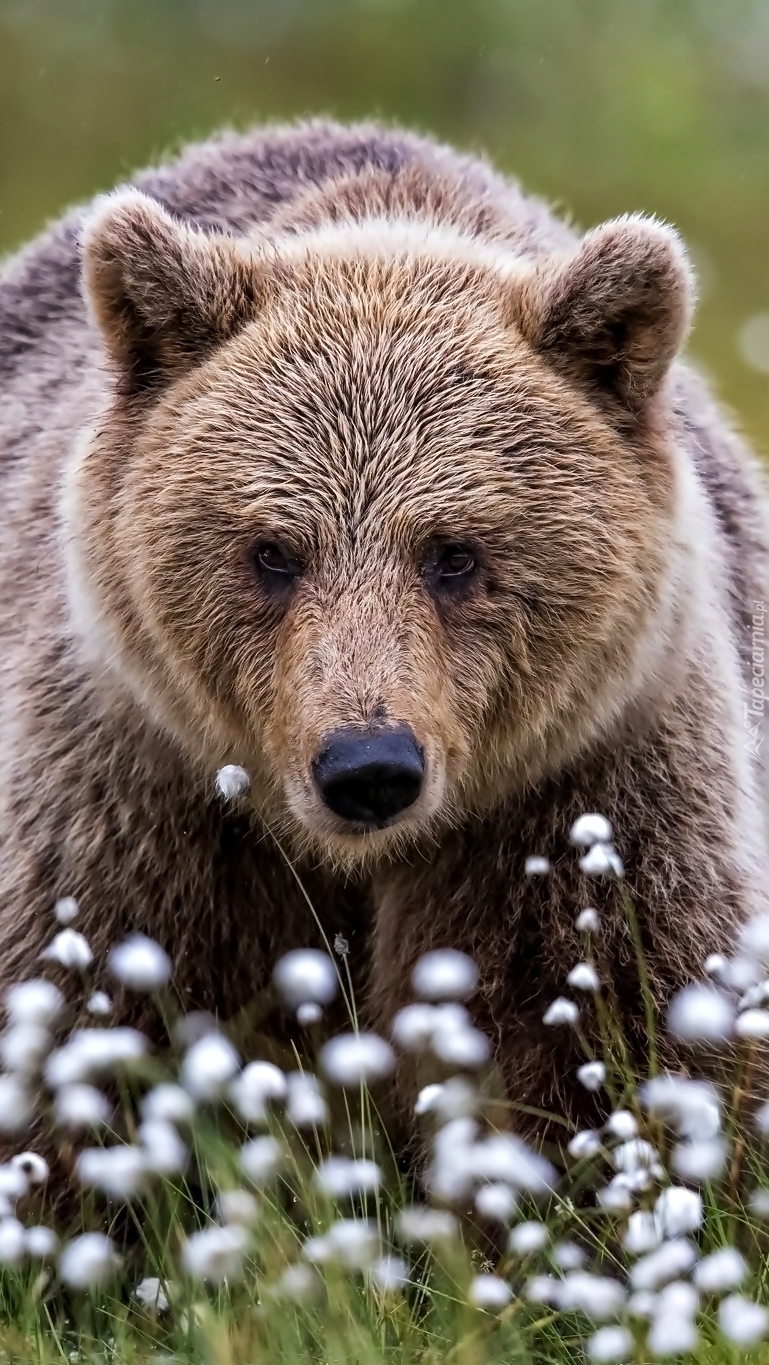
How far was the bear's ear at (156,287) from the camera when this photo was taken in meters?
4.59

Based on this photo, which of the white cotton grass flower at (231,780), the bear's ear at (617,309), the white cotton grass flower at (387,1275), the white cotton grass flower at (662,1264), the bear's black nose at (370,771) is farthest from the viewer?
the bear's ear at (617,309)

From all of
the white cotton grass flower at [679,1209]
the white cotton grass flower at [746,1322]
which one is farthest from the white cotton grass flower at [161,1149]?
the white cotton grass flower at [746,1322]

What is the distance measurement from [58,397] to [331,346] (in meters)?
1.67

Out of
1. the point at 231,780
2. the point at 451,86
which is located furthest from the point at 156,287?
the point at 451,86

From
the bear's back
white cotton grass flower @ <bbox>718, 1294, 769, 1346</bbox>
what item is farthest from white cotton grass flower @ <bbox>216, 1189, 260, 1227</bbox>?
the bear's back

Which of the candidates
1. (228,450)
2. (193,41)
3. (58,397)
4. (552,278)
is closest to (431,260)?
(552,278)

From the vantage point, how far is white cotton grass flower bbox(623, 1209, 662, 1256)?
10.8 ft

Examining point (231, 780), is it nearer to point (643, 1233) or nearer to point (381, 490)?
point (381, 490)

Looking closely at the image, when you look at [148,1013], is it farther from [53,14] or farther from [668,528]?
[53,14]

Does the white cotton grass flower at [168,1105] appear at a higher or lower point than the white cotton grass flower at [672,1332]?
higher

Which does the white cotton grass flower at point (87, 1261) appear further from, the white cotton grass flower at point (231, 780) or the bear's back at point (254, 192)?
the bear's back at point (254, 192)

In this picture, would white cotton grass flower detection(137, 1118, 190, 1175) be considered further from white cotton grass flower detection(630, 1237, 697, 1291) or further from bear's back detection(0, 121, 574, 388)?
bear's back detection(0, 121, 574, 388)

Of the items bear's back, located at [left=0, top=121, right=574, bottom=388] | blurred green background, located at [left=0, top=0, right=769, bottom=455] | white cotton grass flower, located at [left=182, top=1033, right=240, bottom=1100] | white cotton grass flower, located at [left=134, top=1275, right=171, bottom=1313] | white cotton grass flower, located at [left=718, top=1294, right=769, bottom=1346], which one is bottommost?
white cotton grass flower, located at [left=134, top=1275, right=171, bottom=1313]

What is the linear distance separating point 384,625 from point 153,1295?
4.60 feet
